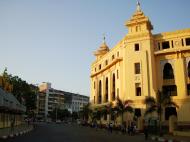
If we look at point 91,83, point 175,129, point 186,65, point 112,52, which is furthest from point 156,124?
point 91,83

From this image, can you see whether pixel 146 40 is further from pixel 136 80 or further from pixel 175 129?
pixel 175 129

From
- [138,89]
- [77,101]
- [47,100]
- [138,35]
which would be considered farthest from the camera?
[77,101]

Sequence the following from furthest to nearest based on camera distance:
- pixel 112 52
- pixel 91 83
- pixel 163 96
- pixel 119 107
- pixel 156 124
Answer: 1. pixel 91 83
2. pixel 112 52
3. pixel 119 107
4. pixel 156 124
5. pixel 163 96

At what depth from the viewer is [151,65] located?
4831 centimetres

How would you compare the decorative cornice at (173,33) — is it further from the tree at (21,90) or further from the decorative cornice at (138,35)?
the tree at (21,90)

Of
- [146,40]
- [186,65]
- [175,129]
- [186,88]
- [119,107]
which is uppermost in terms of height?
[146,40]

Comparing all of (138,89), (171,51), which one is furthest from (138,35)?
(138,89)

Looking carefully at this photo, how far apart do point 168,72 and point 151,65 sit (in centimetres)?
342

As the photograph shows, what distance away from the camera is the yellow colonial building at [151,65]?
4681 centimetres

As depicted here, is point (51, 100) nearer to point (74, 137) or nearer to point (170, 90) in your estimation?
point (170, 90)

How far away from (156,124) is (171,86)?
884 centimetres

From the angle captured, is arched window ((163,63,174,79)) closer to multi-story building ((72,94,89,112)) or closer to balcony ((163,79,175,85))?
balcony ((163,79,175,85))

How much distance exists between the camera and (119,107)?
150 ft

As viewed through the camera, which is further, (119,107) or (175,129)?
(119,107)
